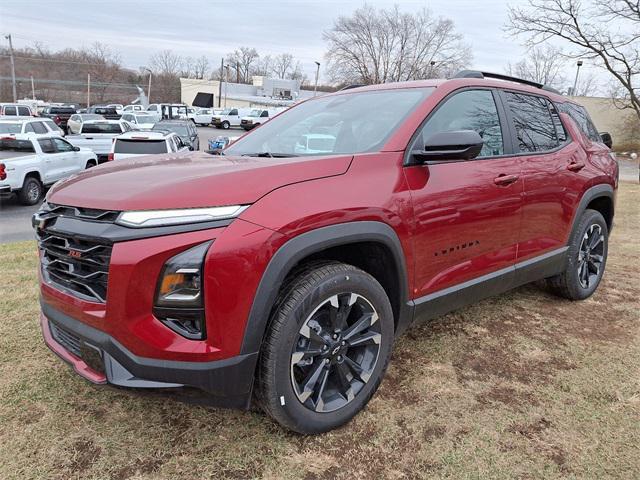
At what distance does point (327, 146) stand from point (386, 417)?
157cm

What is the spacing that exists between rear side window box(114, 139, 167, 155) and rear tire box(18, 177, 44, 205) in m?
2.00

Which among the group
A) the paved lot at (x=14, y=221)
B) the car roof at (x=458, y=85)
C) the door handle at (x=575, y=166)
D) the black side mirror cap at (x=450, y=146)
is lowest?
the paved lot at (x=14, y=221)

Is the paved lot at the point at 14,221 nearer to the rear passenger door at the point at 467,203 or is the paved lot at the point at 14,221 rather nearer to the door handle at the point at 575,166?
the rear passenger door at the point at 467,203

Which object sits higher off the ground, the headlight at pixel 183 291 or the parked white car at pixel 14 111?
the headlight at pixel 183 291

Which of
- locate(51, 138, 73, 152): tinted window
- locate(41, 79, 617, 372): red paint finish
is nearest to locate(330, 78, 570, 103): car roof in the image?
locate(41, 79, 617, 372): red paint finish

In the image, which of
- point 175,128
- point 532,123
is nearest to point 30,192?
point 175,128

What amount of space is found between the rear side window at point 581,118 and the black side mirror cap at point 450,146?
2.04 meters

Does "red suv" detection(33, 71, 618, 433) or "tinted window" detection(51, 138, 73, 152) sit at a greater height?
"red suv" detection(33, 71, 618, 433)

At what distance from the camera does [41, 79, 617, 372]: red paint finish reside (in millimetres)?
1983

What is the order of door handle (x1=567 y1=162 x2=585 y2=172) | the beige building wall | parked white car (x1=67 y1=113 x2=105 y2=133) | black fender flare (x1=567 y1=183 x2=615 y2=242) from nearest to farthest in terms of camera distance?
door handle (x1=567 y1=162 x2=585 y2=172)
black fender flare (x1=567 y1=183 x2=615 y2=242)
parked white car (x1=67 y1=113 x2=105 y2=133)
the beige building wall

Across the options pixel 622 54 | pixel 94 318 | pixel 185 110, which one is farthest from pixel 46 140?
pixel 185 110

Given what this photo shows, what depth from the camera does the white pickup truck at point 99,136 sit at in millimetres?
17359

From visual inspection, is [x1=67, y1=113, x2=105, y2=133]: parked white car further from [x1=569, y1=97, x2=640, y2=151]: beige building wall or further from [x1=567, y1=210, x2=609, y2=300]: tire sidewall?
[x1=569, y1=97, x2=640, y2=151]: beige building wall

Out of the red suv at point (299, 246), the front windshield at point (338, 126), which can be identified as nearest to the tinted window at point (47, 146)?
the front windshield at point (338, 126)
